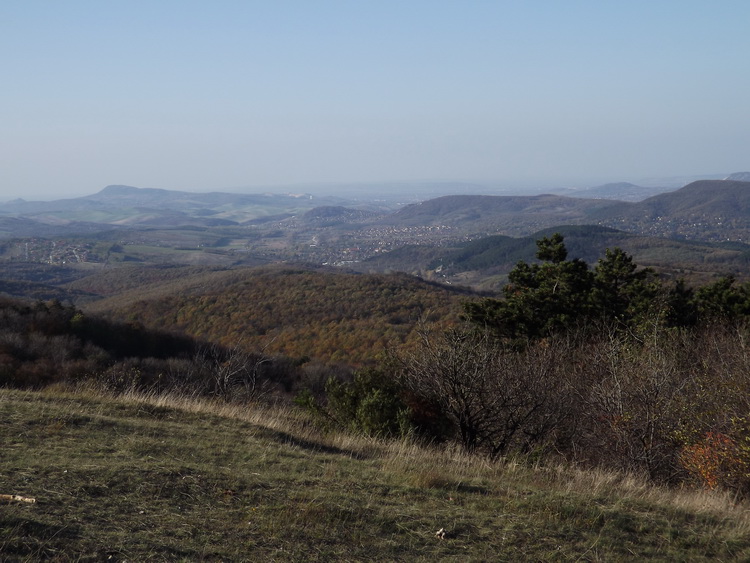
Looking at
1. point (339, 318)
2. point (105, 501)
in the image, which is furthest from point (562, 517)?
point (339, 318)

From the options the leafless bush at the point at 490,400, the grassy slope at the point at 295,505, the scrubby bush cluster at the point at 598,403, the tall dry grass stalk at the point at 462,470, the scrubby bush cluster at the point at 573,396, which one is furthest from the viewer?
the leafless bush at the point at 490,400

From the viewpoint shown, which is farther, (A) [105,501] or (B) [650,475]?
(B) [650,475]

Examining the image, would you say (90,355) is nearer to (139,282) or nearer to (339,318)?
(339,318)

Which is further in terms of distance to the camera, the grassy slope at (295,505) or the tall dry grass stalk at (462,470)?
the tall dry grass stalk at (462,470)

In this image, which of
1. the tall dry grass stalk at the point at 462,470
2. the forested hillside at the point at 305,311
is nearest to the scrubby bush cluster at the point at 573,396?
the tall dry grass stalk at the point at 462,470

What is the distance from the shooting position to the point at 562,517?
4918 millimetres

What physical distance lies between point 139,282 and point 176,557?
79.4m

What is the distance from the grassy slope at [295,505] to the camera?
3.85 meters

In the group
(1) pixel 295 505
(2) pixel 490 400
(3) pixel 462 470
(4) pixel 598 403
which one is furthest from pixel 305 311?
(1) pixel 295 505

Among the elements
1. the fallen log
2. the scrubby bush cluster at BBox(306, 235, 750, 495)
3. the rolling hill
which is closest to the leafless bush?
the scrubby bush cluster at BBox(306, 235, 750, 495)

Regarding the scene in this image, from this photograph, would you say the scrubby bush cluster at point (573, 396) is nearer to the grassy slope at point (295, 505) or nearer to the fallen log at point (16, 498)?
the grassy slope at point (295, 505)

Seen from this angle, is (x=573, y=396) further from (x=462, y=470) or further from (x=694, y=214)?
(x=694, y=214)

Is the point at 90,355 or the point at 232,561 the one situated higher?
the point at 232,561

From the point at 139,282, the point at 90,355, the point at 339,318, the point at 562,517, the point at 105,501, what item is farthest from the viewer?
the point at 139,282
